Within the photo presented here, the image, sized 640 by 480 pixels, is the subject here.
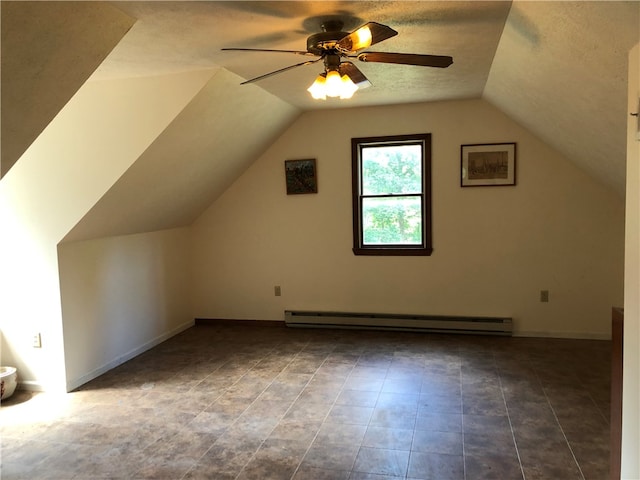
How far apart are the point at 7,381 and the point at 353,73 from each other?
10.5 ft

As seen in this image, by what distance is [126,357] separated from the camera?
4.25 meters

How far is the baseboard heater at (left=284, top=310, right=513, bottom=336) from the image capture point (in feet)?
15.2

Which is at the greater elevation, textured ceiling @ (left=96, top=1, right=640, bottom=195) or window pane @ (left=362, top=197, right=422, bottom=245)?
textured ceiling @ (left=96, top=1, right=640, bottom=195)

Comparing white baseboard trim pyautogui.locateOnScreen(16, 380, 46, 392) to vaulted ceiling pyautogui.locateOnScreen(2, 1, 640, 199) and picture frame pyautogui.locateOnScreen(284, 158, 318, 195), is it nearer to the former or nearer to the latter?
vaulted ceiling pyautogui.locateOnScreen(2, 1, 640, 199)

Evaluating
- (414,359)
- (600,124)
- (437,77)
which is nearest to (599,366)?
(414,359)

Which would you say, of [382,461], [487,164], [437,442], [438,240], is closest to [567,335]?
[438,240]

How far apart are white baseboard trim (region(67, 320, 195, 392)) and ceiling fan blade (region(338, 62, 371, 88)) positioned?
300 centimetres

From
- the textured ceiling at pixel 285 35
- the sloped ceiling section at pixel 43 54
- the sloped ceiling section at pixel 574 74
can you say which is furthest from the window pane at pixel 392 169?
the sloped ceiling section at pixel 43 54

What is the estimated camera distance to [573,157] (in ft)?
13.3

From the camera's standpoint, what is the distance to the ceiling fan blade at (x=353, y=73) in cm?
253

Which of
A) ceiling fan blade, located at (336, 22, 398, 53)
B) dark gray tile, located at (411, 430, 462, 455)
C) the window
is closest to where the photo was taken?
ceiling fan blade, located at (336, 22, 398, 53)

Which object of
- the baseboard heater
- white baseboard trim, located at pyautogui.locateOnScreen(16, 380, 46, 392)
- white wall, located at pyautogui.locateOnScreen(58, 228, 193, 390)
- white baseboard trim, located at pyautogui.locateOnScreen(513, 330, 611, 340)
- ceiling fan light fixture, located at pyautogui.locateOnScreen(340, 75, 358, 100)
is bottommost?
white baseboard trim, located at pyautogui.locateOnScreen(16, 380, 46, 392)

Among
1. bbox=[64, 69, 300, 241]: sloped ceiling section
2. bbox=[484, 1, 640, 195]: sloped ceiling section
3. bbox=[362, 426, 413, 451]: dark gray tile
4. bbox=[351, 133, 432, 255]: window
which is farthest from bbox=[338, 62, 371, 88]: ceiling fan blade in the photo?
bbox=[351, 133, 432, 255]: window

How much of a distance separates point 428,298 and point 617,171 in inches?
→ 82.5
